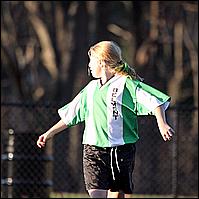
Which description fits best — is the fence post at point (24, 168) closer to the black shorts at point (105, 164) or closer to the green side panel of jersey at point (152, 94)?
the black shorts at point (105, 164)

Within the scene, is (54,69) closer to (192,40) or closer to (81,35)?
(81,35)

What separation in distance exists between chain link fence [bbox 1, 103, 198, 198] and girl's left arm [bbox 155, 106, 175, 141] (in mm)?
5615

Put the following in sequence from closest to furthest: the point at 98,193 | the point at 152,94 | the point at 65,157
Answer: the point at 152,94 → the point at 98,193 → the point at 65,157

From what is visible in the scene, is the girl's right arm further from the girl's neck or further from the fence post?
the fence post

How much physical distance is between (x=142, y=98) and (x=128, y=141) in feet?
1.44

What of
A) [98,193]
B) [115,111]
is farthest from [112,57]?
[98,193]

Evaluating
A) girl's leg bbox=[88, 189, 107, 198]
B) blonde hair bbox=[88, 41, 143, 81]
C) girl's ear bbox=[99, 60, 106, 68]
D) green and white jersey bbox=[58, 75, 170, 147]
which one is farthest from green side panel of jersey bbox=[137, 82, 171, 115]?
girl's leg bbox=[88, 189, 107, 198]

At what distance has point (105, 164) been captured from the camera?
7.76 meters

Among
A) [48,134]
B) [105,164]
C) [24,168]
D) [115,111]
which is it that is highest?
[115,111]

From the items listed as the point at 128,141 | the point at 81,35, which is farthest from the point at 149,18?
the point at 128,141

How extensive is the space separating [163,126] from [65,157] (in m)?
10.2

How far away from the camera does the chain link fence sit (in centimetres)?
1290

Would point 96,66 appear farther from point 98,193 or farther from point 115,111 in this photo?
point 98,193

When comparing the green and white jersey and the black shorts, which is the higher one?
the green and white jersey
